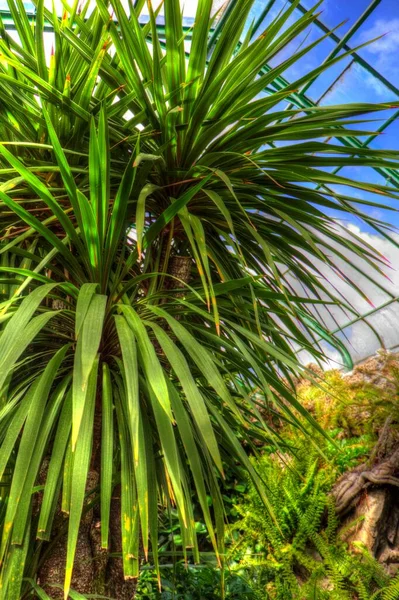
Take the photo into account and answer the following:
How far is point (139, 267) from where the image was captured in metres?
1.76

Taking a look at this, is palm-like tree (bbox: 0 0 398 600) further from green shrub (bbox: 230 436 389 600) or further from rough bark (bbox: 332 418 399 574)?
rough bark (bbox: 332 418 399 574)

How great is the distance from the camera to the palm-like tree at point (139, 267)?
110 cm

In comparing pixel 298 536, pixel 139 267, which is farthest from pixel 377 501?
pixel 139 267

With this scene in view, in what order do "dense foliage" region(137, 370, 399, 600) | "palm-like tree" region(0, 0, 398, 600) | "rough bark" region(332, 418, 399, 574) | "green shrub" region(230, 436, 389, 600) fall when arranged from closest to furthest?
"palm-like tree" region(0, 0, 398, 600), "dense foliage" region(137, 370, 399, 600), "green shrub" region(230, 436, 389, 600), "rough bark" region(332, 418, 399, 574)

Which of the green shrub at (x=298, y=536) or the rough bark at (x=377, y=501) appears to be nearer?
the green shrub at (x=298, y=536)

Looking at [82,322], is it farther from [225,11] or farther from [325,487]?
[225,11]

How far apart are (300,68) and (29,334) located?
500 cm

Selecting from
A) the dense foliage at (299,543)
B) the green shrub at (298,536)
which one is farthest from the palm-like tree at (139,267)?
the green shrub at (298,536)

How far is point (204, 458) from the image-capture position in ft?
4.61

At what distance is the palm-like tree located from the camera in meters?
1.10

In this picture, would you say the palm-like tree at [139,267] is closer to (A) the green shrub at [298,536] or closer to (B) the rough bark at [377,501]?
(A) the green shrub at [298,536]

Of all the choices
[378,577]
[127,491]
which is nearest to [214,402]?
[127,491]

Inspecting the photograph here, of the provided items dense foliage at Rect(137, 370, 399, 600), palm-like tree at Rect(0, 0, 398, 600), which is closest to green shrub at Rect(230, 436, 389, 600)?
dense foliage at Rect(137, 370, 399, 600)

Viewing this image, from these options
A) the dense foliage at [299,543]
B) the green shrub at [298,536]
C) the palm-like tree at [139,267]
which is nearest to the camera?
the palm-like tree at [139,267]
